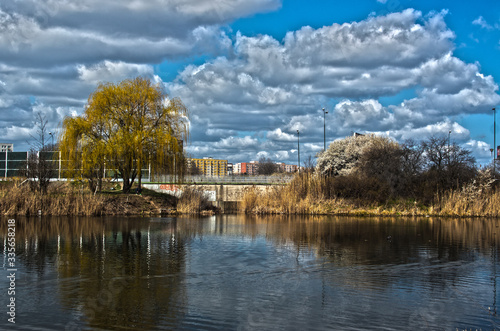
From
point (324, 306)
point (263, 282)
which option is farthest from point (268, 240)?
point (324, 306)

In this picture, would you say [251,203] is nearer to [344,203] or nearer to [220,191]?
[344,203]

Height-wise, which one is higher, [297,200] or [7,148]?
[7,148]

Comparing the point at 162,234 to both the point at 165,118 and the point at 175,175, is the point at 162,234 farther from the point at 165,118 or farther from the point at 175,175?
the point at 165,118

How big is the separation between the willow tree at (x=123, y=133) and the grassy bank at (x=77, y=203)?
8.44ft

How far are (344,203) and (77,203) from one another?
22.5m

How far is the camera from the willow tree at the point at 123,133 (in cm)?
4097

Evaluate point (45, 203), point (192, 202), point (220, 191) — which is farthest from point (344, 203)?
point (45, 203)

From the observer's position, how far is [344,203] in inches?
1619

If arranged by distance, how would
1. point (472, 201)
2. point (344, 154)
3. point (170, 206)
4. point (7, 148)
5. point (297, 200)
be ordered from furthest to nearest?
point (7, 148), point (344, 154), point (170, 206), point (297, 200), point (472, 201)

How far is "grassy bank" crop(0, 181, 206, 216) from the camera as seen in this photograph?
3516 centimetres

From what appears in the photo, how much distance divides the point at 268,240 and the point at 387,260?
6653mm

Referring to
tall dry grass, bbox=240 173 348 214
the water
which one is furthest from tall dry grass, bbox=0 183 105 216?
the water

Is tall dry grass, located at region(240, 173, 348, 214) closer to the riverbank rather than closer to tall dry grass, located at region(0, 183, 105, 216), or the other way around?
the riverbank

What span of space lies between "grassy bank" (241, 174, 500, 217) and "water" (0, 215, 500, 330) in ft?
53.1
